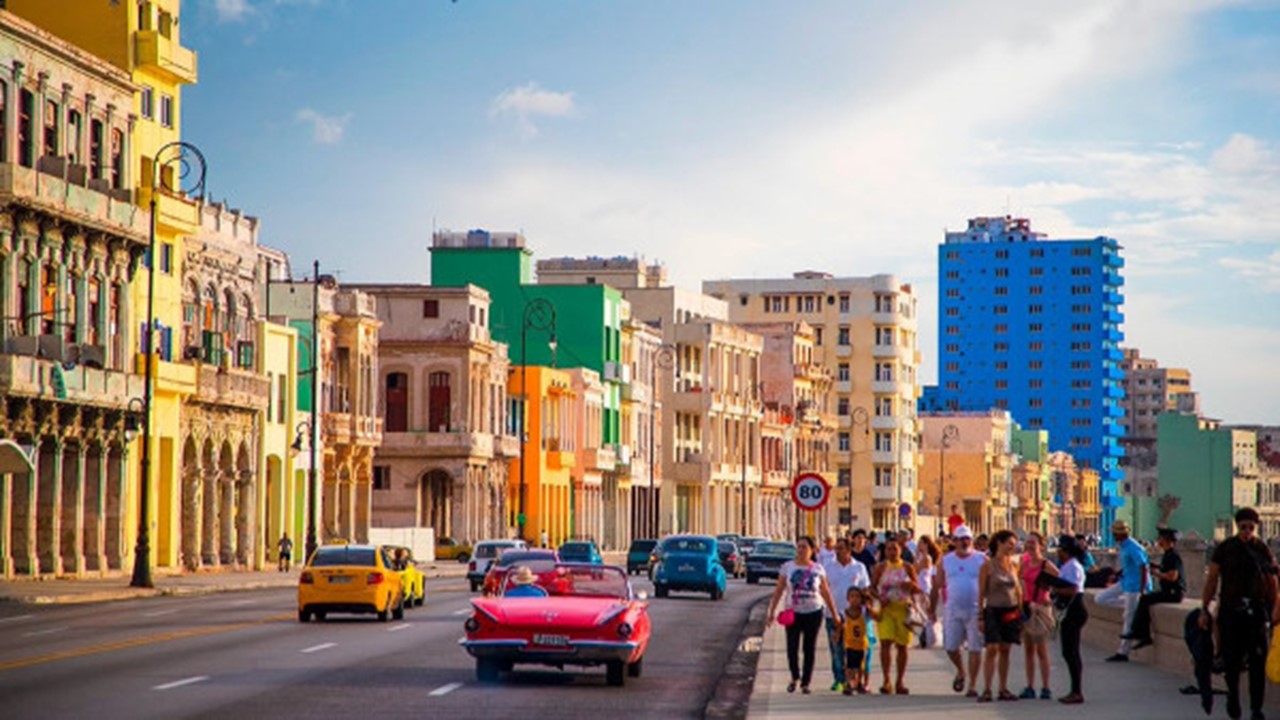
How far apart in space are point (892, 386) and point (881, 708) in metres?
169

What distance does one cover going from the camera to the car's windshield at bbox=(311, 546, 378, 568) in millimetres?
45500

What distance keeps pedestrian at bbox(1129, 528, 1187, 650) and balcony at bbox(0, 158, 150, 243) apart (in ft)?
127

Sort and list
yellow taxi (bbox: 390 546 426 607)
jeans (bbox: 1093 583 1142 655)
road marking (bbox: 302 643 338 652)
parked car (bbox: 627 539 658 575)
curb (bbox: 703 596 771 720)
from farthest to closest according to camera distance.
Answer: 1. parked car (bbox: 627 539 658 575)
2. yellow taxi (bbox: 390 546 426 607)
3. road marking (bbox: 302 643 338 652)
4. jeans (bbox: 1093 583 1142 655)
5. curb (bbox: 703 596 771 720)

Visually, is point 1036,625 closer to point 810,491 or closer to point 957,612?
point 957,612

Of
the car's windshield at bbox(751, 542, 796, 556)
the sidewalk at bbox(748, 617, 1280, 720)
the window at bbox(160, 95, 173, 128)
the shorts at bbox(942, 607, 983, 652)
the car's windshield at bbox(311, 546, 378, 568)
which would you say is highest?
the window at bbox(160, 95, 173, 128)

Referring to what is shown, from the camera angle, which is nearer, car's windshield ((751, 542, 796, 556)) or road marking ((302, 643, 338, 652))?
road marking ((302, 643, 338, 652))

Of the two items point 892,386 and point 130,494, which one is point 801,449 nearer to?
point 892,386

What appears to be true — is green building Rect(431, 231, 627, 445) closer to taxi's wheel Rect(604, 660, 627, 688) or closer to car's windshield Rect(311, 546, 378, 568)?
car's windshield Rect(311, 546, 378, 568)

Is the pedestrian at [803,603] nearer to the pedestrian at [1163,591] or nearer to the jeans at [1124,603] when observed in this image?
the pedestrian at [1163,591]

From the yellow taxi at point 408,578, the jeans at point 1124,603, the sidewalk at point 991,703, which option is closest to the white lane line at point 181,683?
the sidewalk at point 991,703

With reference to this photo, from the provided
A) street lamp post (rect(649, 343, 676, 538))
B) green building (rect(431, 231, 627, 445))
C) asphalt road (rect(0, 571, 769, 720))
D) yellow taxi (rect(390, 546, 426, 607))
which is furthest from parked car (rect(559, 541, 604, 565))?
street lamp post (rect(649, 343, 676, 538))

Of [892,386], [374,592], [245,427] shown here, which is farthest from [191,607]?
[892,386]

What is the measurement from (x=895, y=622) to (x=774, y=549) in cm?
5678

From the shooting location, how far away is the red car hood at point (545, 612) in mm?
28797
